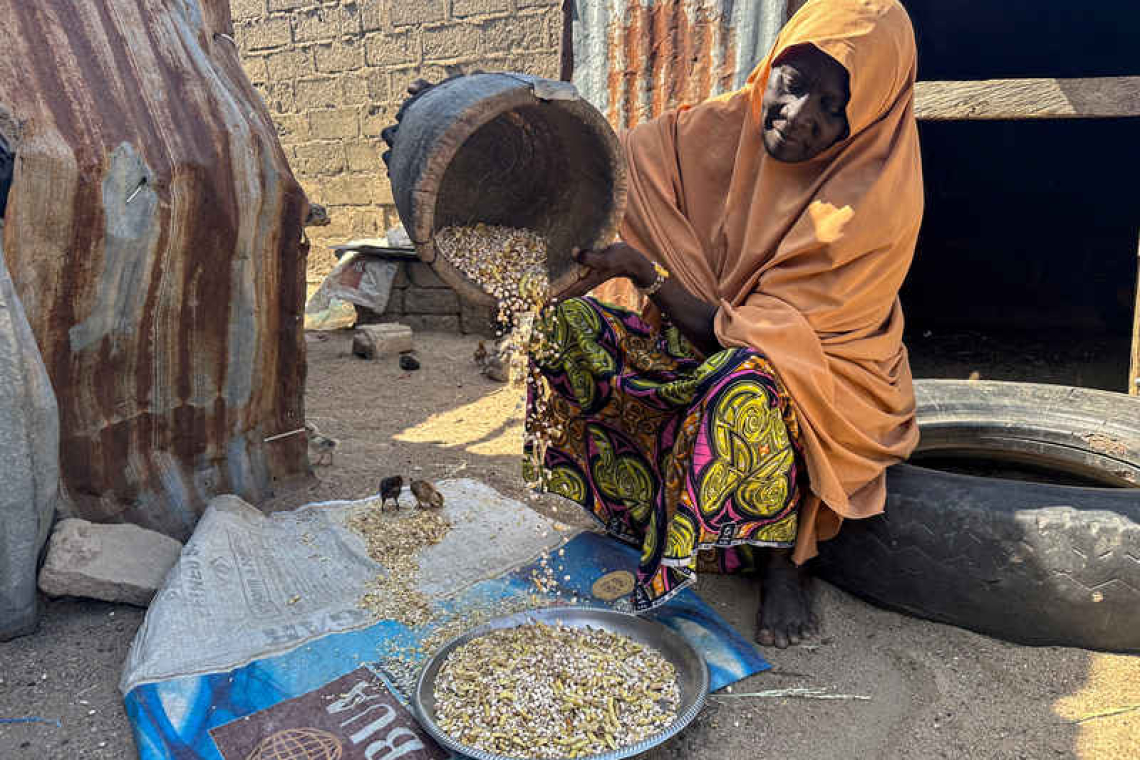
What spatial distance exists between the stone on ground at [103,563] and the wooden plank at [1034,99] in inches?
133

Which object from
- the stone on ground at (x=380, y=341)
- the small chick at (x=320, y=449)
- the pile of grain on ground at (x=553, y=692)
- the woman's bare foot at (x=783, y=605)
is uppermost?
the pile of grain on ground at (x=553, y=692)

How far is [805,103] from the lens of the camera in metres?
2.39

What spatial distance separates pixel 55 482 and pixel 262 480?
95 cm

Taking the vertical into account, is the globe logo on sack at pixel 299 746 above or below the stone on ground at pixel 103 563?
below

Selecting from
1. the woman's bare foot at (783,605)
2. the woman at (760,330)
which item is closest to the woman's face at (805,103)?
the woman at (760,330)

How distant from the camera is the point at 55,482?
2352 millimetres

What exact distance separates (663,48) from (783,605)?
3084 millimetres

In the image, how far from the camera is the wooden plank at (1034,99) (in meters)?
3.42

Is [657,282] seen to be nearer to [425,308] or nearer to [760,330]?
[760,330]

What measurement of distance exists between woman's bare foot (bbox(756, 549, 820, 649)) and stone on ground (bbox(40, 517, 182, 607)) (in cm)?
183

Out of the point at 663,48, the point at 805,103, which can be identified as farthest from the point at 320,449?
the point at 663,48

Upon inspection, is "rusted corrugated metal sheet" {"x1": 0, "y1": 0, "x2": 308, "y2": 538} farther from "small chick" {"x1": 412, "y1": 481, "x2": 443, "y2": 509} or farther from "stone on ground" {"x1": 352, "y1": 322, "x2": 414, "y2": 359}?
"stone on ground" {"x1": 352, "y1": 322, "x2": 414, "y2": 359}

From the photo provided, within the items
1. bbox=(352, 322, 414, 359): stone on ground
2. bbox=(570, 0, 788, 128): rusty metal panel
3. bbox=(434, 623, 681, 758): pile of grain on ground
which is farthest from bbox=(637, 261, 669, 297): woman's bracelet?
bbox=(352, 322, 414, 359): stone on ground

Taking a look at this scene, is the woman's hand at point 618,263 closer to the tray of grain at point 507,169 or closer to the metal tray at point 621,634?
the tray of grain at point 507,169
